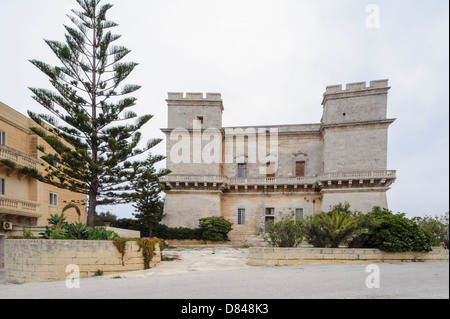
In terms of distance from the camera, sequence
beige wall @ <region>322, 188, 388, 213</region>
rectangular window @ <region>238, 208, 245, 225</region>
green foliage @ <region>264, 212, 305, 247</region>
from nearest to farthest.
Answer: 1. green foliage @ <region>264, 212, 305, 247</region>
2. beige wall @ <region>322, 188, 388, 213</region>
3. rectangular window @ <region>238, 208, 245, 225</region>

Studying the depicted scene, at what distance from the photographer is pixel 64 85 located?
13.4m

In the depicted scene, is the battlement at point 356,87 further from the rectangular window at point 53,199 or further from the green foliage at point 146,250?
the rectangular window at point 53,199

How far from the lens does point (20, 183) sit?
51.6ft

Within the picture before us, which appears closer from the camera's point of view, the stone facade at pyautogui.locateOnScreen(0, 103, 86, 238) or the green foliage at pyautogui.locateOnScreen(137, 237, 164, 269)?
the green foliage at pyautogui.locateOnScreen(137, 237, 164, 269)

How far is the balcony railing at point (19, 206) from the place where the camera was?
13.4 meters

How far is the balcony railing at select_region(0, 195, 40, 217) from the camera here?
1344cm

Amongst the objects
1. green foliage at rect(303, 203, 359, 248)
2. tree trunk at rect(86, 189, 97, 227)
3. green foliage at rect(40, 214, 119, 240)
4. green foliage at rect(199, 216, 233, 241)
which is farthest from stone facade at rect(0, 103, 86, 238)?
green foliage at rect(303, 203, 359, 248)

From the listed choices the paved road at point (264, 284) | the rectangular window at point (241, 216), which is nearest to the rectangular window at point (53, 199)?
the paved road at point (264, 284)

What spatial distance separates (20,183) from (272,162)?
15.7 meters

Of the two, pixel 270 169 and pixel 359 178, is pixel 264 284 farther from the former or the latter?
pixel 270 169

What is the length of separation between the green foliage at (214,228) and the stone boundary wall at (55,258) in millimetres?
11855

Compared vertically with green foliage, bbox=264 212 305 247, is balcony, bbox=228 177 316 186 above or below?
above

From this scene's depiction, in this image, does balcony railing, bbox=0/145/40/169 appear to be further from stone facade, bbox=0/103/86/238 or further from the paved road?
the paved road

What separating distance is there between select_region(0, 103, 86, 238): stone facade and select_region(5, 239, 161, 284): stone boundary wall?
5.36m
